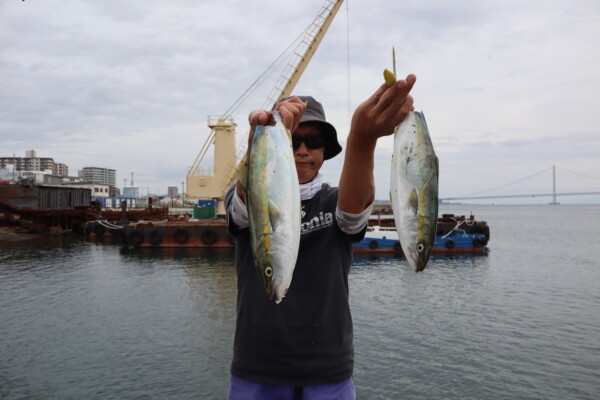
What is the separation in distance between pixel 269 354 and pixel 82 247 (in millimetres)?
38460

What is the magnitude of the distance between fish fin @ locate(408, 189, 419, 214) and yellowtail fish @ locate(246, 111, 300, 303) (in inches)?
25.0

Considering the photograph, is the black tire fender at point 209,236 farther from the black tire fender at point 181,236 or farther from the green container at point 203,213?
the green container at point 203,213

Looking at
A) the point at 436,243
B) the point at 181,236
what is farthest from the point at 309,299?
the point at 181,236

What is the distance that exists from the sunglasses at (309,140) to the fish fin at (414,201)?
833 mm

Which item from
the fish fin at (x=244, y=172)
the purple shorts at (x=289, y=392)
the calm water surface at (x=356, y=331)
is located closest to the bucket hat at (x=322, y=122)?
the fish fin at (x=244, y=172)

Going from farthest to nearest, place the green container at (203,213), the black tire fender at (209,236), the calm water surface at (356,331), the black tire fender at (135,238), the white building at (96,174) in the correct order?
the white building at (96,174), the green container at (203,213), the black tire fender at (135,238), the black tire fender at (209,236), the calm water surface at (356,331)

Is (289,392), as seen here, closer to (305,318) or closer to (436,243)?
(305,318)

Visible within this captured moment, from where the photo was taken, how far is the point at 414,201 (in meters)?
2.12

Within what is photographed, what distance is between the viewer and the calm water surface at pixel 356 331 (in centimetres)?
1002

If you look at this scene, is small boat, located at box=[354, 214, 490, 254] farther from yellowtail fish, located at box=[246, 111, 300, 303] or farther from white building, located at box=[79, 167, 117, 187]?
white building, located at box=[79, 167, 117, 187]

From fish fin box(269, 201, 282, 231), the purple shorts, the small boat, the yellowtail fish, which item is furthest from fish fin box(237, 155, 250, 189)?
the small boat

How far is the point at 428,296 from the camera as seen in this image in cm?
1947

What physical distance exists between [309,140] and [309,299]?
1067 mm

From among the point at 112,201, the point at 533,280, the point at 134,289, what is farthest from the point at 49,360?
the point at 112,201
